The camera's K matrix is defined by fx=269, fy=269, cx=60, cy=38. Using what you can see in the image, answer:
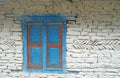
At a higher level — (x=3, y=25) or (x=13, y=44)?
(x=3, y=25)

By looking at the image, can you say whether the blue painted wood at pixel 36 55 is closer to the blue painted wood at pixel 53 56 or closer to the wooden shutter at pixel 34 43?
the wooden shutter at pixel 34 43

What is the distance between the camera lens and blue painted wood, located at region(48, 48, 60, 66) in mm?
6152

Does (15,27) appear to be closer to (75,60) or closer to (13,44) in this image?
(13,44)

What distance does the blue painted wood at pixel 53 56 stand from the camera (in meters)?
6.15

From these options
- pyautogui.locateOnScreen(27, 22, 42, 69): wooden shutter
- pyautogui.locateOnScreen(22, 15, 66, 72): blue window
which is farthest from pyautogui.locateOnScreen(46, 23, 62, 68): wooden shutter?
pyautogui.locateOnScreen(27, 22, 42, 69): wooden shutter

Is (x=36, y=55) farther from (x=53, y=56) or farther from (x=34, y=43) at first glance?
(x=53, y=56)

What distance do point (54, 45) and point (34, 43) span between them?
18.5 inches

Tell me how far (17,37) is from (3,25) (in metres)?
0.44

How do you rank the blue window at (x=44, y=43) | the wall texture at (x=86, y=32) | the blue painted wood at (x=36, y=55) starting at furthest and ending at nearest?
the blue painted wood at (x=36, y=55) → the blue window at (x=44, y=43) → the wall texture at (x=86, y=32)

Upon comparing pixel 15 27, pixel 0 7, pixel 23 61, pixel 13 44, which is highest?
pixel 0 7

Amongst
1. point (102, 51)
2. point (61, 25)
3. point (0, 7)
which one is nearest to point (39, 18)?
point (61, 25)

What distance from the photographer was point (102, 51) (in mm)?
5984

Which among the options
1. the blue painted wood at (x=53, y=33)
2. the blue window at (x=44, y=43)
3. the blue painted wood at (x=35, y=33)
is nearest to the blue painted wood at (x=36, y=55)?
the blue window at (x=44, y=43)

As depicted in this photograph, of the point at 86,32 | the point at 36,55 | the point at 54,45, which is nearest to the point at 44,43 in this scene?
the point at 54,45
